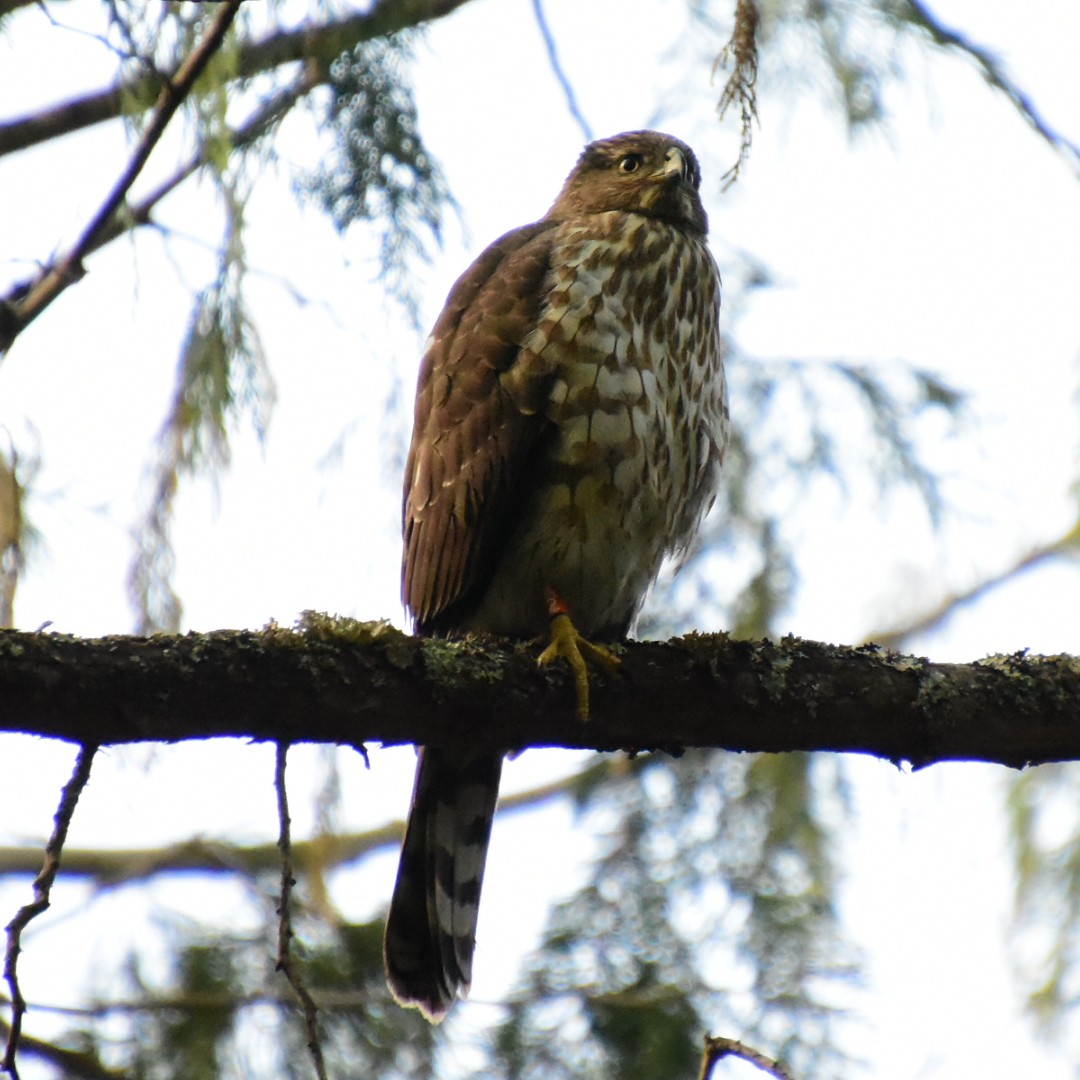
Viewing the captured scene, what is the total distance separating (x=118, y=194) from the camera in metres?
3.22

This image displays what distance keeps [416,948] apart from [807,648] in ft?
4.77

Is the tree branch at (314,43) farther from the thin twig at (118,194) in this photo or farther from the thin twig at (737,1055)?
the thin twig at (737,1055)

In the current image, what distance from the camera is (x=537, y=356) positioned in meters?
3.49

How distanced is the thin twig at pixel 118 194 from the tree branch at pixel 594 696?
1282 mm

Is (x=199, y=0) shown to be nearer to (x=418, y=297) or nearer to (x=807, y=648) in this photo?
(x=418, y=297)

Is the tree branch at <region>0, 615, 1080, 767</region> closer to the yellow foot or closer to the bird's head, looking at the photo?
the yellow foot

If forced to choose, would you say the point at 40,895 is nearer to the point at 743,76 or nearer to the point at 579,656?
the point at 579,656

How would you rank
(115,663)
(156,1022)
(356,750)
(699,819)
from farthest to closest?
(699,819), (156,1022), (356,750), (115,663)

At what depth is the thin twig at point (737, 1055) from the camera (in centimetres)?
208

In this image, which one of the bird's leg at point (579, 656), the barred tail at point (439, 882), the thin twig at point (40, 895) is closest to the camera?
the thin twig at point (40, 895)

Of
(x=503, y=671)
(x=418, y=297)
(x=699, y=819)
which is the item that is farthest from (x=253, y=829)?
(x=503, y=671)

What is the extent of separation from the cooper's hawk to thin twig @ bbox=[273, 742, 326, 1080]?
1105 mm

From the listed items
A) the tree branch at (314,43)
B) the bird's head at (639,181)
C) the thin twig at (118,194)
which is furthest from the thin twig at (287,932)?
the bird's head at (639,181)

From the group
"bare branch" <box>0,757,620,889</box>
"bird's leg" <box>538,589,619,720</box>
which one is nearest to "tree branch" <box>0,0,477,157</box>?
"bird's leg" <box>538,589,619,720</box>
